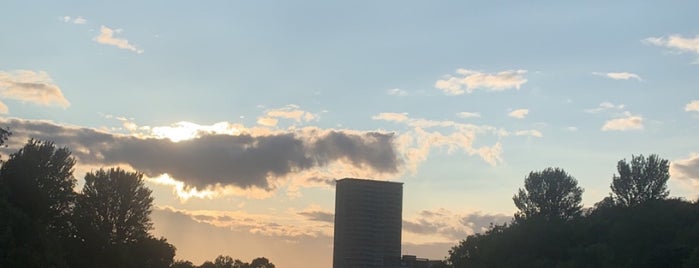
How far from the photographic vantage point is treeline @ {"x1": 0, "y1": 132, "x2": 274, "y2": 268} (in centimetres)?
5619

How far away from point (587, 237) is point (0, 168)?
63.2m

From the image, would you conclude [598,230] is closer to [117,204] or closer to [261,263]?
[117,204]

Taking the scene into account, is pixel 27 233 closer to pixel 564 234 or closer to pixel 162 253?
pixel 162 253

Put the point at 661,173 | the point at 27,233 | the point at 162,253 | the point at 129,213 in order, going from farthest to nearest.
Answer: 1. the point at 661,173
2. the point at 162,253
3. the point at 129,213
4. the point at 27,233

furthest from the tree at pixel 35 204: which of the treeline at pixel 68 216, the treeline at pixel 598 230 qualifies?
the treeline at pixel 598 230

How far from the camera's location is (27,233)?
186 ft

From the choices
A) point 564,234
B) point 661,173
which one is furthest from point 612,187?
point 564,234

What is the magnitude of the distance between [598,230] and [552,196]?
95.1 ft

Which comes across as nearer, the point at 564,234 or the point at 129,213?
the point at 129,213

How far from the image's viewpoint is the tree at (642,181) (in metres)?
113

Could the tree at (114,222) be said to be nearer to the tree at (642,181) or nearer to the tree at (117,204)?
the tree at (117,204)

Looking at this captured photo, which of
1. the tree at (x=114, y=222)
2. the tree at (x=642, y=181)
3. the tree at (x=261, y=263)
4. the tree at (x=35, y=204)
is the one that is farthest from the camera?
the tree at (x=261, y=263)

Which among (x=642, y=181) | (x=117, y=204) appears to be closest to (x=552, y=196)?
(x=642, y=181)

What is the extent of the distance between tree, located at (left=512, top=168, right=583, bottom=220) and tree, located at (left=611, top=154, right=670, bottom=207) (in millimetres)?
10636
